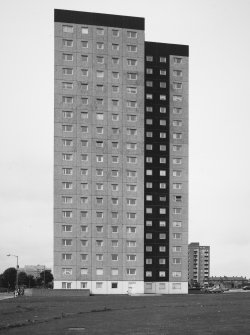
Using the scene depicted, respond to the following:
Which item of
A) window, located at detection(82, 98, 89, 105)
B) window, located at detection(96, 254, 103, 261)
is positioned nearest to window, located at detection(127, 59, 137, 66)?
window, located at detection(82, 98, 89, 105)

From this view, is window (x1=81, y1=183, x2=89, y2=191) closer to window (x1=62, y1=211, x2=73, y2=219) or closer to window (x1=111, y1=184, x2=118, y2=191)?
window (x1=111, y1=184, x2=118, y2=191)

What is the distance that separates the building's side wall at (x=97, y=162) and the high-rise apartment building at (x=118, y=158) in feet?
0.73

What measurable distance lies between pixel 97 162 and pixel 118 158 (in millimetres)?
5011

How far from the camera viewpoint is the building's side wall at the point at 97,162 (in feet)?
364

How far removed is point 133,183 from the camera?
379 ft

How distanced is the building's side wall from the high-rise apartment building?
223 millimetres

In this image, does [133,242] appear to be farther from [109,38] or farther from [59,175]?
[109,38]

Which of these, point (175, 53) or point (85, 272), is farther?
point (175, 53)

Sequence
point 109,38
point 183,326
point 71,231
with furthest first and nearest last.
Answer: point 109,38, point 71,231, point 183,326

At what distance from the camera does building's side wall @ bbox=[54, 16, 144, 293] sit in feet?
364

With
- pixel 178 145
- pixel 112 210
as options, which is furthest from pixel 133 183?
pixel 178 145

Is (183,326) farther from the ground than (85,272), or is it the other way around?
(183,326)

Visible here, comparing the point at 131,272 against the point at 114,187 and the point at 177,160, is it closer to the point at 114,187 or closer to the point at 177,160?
the point at 114,187

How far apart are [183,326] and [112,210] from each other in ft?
287
